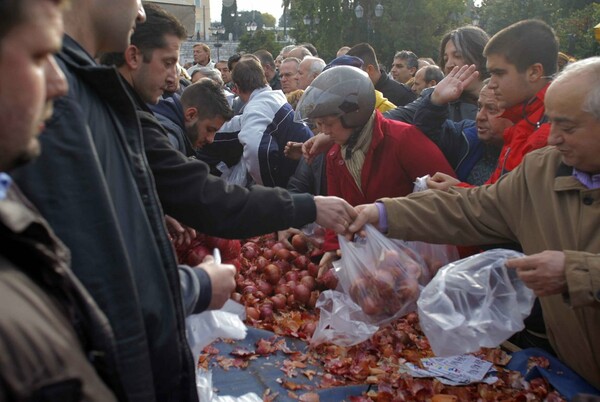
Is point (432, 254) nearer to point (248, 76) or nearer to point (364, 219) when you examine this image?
point (364, 219)

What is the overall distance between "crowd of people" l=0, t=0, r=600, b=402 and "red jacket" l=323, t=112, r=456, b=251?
0.04ft

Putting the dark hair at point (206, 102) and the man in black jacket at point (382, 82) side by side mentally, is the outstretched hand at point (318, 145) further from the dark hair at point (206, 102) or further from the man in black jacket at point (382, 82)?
the man in black jacket at point (382, 82)

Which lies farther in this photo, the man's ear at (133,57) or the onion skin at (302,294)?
the onion skin at (302,294)

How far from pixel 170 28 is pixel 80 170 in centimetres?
160

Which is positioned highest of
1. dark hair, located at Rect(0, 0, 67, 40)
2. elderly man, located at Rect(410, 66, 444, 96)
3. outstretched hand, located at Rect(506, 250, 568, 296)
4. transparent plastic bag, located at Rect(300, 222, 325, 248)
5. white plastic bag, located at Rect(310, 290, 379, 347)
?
dark hair, located at Rect(0, 0, 67, 40)

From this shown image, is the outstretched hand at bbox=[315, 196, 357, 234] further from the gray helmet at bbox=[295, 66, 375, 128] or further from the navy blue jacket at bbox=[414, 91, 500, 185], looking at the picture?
the navy blue jacket at bbox=[414, 91, 500, 185]

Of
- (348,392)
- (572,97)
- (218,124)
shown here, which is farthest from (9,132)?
(218,124)

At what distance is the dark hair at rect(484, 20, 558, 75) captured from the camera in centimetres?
313

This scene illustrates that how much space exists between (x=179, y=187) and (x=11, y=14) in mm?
1300

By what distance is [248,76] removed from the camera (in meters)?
5.79

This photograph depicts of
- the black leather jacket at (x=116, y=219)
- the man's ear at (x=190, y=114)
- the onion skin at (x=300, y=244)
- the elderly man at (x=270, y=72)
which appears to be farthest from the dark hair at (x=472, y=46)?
the elderly man at (x=270, y=72)

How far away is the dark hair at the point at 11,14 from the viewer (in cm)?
90

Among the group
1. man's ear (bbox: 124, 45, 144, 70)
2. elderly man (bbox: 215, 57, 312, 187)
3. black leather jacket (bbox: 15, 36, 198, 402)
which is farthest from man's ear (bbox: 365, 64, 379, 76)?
black leather jacket (bbox: 15, 36, 198, 402)

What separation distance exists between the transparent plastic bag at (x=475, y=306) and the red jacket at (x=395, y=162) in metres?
0.99
